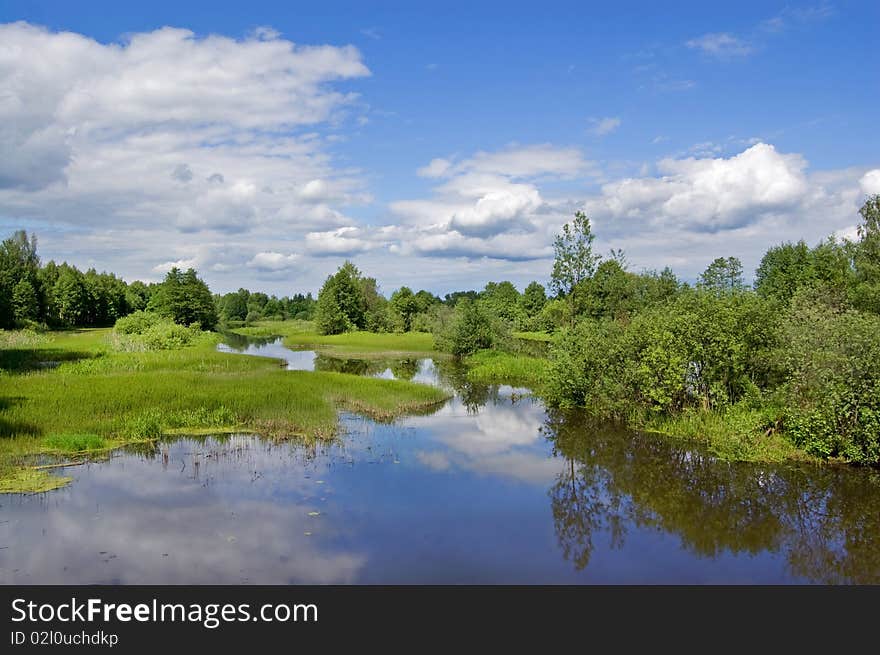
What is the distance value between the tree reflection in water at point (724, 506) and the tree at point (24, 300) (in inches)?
3325

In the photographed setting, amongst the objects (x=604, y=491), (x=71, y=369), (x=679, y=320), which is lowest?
(x=604, y=491)

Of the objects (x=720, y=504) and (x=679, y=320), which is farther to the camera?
(x=679, y=320)

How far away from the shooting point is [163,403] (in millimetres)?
23750

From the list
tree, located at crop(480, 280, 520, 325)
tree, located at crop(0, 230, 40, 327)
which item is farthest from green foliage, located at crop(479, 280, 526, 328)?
tree, located at crop(0, 230, 40, 327)

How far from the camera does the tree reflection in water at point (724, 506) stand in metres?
12.6

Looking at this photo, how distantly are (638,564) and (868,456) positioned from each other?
35.3ft

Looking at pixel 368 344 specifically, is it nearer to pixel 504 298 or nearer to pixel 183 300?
pixel 183 300

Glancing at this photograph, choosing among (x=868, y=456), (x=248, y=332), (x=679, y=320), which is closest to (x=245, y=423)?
(x=679, y=320)

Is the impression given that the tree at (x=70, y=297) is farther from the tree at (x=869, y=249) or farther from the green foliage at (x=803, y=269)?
the tree at (x=869, y=249)

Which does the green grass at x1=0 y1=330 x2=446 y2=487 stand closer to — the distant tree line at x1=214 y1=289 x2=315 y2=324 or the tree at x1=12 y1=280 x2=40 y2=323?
the tree at x1=12 y1=280 x2=40 y2=323

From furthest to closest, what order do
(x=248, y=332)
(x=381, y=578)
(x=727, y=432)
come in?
(x=248, y=332) → (x=727, y=432) → (x=381, y=578)

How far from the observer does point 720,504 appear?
15.4 m
